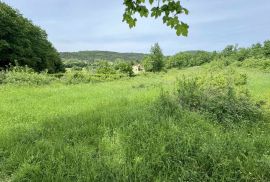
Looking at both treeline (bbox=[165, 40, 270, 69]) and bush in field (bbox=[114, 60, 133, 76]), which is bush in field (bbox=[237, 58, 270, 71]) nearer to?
treeline (bbox=[165, 40, 270, 69])

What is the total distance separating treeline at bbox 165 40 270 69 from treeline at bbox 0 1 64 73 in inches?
1086

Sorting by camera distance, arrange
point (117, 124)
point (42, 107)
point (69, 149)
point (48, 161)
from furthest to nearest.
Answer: point (42, 107) < point (117, 124) < point (69, 149) < point (48, 161)

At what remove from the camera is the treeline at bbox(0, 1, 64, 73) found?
40.2 meters

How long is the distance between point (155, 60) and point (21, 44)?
25.5m

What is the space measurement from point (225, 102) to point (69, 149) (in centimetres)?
435

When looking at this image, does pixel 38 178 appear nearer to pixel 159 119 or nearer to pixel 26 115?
pixel 159 119

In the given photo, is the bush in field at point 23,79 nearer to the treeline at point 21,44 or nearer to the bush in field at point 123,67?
the treeline at point 21,44

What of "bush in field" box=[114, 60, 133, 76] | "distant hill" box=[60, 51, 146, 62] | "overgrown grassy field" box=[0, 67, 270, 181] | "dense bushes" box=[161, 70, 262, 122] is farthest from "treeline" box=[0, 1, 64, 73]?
"distant hill" box=[60, 51, 146, 62]

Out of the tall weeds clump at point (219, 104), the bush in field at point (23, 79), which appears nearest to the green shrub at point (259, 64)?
the bush in field at point (23, 79)

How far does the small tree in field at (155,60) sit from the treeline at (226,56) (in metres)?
10.1

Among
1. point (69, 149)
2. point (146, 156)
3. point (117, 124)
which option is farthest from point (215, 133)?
point (69, 149)

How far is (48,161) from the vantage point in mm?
4906

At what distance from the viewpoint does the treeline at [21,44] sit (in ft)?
132

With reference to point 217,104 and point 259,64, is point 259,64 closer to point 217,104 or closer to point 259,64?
point 259,64
